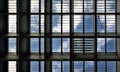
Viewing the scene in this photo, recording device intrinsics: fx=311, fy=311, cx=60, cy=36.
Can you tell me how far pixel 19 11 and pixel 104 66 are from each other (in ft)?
14.3

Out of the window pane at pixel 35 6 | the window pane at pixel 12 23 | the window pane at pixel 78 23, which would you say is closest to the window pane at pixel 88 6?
the window pane at pixel 78 23

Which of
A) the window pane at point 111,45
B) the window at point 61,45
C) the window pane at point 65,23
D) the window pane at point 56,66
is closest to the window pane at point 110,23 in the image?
the window pane at point 111,45

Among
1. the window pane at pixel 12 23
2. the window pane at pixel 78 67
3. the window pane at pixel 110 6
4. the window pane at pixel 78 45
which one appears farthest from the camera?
the window pane at pixel 12 23

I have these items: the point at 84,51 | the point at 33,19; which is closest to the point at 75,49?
the point at 84,51

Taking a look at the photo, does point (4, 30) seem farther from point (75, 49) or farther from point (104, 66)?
point (104, 66)

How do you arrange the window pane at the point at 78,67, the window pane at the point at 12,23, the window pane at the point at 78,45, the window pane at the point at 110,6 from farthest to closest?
the window pane at the point at 12,23 → the window pane at the point at 78,67 → the window pane at the point at 110,6 → the window pane at the point at 78,45

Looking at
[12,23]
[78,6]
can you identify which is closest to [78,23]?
[78,6]

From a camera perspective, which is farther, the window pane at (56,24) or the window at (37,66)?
the window at (37,66)

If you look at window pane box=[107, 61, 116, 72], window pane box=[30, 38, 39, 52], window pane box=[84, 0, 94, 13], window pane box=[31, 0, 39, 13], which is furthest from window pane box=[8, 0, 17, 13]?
window pane box=[107, 61, 116, 72]

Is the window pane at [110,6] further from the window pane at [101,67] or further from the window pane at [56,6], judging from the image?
the window pane at [101,67]

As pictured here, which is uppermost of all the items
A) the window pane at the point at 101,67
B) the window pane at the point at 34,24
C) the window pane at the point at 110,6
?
the window pane at the point at 110,6

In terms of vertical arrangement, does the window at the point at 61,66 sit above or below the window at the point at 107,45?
below

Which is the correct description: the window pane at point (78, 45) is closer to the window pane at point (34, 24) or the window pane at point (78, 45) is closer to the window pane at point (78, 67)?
the window pane at point (78, 67)

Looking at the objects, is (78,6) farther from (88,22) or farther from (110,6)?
(110,6)
